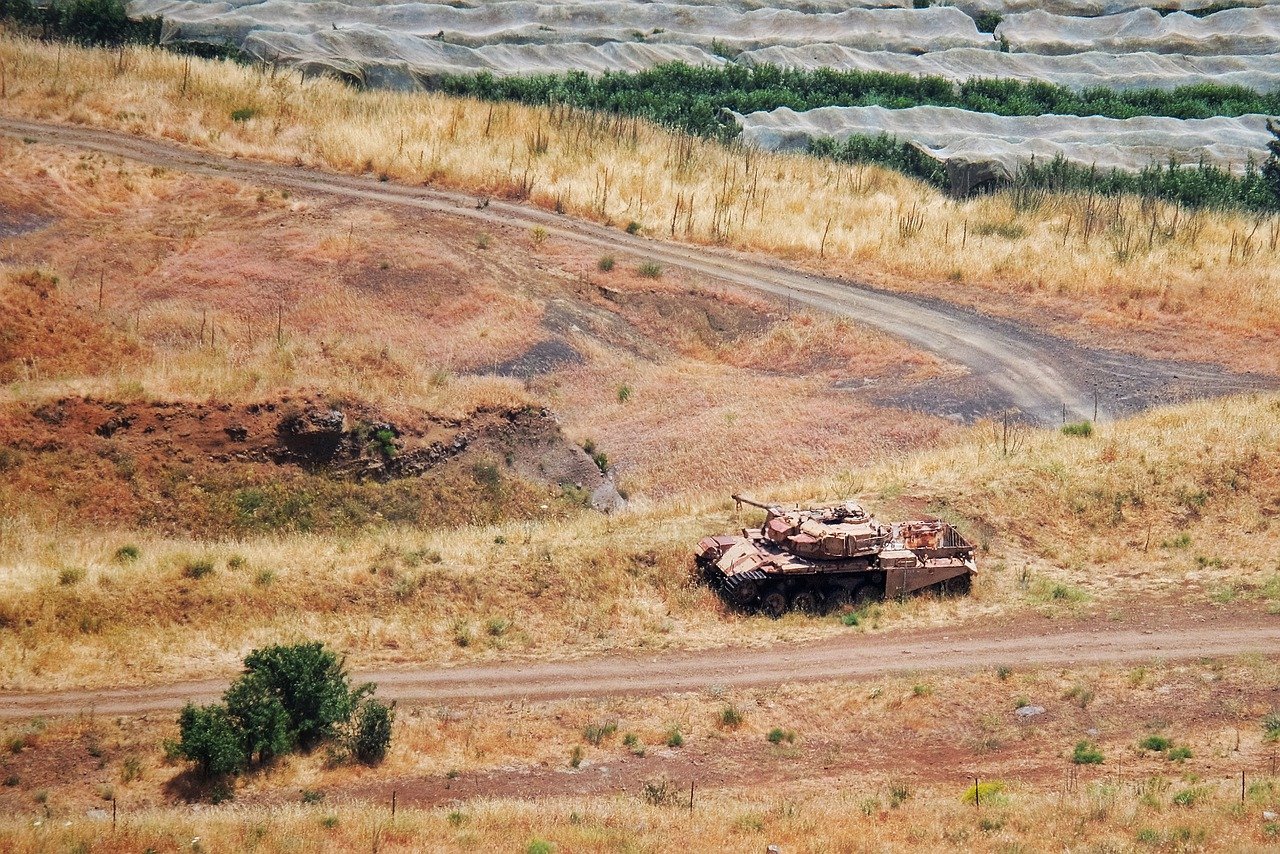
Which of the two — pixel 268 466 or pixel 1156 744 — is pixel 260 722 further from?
pixel 1156 744

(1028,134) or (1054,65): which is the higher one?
(1054,65)

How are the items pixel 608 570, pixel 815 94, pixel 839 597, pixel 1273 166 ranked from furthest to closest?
pixel 815 94 → pixel 1273 166 → pixel 608 570 → pixel 839 597

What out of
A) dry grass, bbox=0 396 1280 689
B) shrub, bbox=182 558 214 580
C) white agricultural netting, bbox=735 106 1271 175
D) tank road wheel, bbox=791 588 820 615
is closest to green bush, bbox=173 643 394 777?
dry grass, bbox=0 396 1280 689

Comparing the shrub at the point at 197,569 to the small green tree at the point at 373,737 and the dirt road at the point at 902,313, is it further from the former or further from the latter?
the dirt road at the point at 902,313

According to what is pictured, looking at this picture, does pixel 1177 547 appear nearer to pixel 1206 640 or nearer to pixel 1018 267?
pixel 1206 640

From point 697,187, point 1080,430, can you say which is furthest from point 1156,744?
point 697,187

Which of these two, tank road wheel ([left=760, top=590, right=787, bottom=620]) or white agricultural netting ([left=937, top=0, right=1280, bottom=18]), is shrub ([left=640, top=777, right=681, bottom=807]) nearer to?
tank road wheel ([left=760, top=590, right=787, bottom=620])

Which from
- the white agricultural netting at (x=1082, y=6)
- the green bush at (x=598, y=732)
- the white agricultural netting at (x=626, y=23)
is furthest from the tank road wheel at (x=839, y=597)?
the white agricultural netting at (x=1082, y=6)
